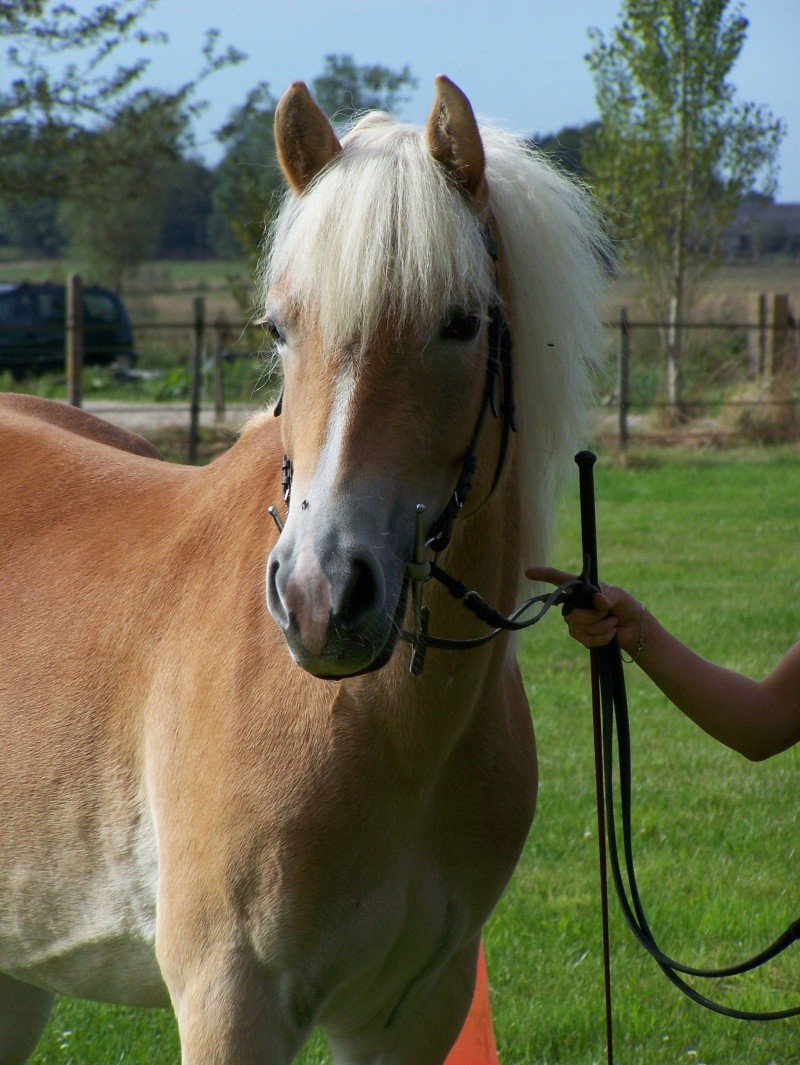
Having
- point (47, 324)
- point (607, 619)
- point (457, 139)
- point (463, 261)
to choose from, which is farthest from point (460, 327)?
point (47, 324)

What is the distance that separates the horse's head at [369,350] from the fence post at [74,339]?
1053 cm

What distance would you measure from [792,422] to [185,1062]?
1338cm

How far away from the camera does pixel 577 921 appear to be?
381cm

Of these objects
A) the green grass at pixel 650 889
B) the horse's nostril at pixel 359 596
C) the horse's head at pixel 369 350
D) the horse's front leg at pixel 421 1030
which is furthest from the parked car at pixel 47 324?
the horse's nostril at pixel 359 596

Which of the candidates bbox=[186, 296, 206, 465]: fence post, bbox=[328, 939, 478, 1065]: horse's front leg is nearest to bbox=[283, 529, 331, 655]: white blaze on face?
bbox=[328, 939, 478, 1065]: horse's front leg

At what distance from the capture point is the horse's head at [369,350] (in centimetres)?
154

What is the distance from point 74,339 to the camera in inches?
467

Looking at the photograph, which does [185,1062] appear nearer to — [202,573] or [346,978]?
[346,978]

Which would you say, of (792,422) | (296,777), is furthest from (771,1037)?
(792,422)

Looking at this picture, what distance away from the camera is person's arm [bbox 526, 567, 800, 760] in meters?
2.12

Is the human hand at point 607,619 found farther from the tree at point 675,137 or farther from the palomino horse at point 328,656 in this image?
the tree at point 675,137

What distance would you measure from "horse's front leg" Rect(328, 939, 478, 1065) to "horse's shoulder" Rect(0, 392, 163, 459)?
1789 millimetres

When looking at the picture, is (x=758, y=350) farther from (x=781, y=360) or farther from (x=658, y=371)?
(x=658, y=371)

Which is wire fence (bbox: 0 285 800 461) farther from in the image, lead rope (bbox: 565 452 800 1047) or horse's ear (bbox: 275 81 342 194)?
horse's ear (bbox: 275 81 342 194)
